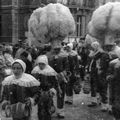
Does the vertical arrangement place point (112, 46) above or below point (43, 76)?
above

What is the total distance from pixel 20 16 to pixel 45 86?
20.8 metres

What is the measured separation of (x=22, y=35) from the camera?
83.7 feet

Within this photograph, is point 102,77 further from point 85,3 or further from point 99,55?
point 85,3

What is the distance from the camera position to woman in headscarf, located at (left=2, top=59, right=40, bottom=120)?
4539 mm

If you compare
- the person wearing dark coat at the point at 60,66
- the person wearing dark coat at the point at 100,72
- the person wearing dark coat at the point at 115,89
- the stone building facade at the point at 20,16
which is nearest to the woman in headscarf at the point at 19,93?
the person wearing dark coat at the point at 115,89

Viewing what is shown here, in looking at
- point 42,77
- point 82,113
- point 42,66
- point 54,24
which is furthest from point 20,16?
point 42,77

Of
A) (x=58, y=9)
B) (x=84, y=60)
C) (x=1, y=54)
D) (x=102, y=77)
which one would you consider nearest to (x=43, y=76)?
(x=102, y=77)

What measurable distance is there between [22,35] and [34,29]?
1762 centimetres

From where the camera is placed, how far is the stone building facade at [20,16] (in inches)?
974

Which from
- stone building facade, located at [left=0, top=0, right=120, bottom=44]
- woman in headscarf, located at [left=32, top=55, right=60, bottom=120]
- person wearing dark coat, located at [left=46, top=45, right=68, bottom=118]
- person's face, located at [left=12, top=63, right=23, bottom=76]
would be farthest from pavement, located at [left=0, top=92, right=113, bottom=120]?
stone building facade, located at [left=0, top=0, right=120, bottom=44]

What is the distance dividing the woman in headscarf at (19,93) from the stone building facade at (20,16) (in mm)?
20038

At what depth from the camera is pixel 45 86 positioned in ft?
18.0

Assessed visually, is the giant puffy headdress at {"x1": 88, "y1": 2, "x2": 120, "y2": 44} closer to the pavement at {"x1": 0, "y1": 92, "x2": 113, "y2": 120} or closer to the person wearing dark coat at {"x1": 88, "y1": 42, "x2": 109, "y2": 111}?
the person wearing dark coat at {"x1": 88, "y1": 42, "x2": 109, "y2": 111}

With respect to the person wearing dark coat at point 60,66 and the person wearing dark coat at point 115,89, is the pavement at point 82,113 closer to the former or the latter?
the person wearing dark coat at point 60,66
